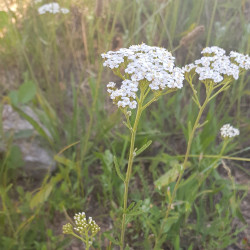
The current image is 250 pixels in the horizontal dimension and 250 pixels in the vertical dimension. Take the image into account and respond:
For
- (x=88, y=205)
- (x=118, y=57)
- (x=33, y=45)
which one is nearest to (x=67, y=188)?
(x=88, y=205)

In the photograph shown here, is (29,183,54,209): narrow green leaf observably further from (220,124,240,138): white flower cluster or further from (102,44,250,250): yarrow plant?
(220,124,240,138): white flower cluster

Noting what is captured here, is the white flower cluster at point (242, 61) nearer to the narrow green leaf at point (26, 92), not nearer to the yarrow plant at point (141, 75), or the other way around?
the yarrow plant at point (141, 75)

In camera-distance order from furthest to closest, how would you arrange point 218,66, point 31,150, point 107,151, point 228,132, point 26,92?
point 31,150 → point 26,92 → point 107,151 → point 228,132 → point 218,66

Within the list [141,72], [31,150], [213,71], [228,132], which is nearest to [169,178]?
[228,132]

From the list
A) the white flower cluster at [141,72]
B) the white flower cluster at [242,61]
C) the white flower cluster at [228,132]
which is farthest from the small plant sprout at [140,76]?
the white flower cluster at [228,132]

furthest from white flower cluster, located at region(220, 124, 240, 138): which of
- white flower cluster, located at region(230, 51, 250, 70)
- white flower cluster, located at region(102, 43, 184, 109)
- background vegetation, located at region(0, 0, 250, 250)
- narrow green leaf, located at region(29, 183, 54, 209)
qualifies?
narrow green leaf, located at region(29, 183, 54, 209)

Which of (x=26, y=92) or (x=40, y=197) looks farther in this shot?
(x=26, y=92)

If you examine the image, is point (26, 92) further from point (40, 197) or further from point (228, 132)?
point (228, 132)
